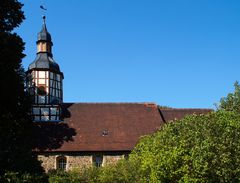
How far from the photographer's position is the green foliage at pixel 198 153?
73.2 ft

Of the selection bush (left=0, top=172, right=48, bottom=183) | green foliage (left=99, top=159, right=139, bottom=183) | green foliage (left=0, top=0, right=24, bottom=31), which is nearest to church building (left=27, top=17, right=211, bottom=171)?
green foliage (left=99, top=159, right=139, bottom=183)

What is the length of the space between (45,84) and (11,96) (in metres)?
13.3

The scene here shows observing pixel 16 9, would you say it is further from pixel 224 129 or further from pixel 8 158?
pixel 224 129

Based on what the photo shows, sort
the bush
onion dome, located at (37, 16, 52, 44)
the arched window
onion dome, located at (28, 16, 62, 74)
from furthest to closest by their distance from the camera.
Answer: onion dome, located at (37, 16, 52, 44) → onion dome, located at (28, 16, 62, 74) → the arched window → the bush

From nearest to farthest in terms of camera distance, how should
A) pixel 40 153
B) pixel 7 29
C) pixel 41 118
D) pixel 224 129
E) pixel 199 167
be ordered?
pixel 199 167
pixel 224 129
pixel 7 29
pixel 40 153
pixel 41 118

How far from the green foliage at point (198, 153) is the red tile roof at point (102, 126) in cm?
1149

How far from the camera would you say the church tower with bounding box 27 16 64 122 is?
39.0m

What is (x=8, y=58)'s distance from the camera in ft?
82.4

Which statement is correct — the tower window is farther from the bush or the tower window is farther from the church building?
the bush

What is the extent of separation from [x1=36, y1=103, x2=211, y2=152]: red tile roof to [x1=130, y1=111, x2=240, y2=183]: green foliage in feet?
37.7

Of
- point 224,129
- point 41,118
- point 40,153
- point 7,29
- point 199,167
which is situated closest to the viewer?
point 199,167

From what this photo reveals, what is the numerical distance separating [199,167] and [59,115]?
19.5 meters

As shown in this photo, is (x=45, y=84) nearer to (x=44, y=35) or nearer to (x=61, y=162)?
(x=44, y=35)

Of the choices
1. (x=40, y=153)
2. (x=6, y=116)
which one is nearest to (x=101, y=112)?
(x=40, y=153)
